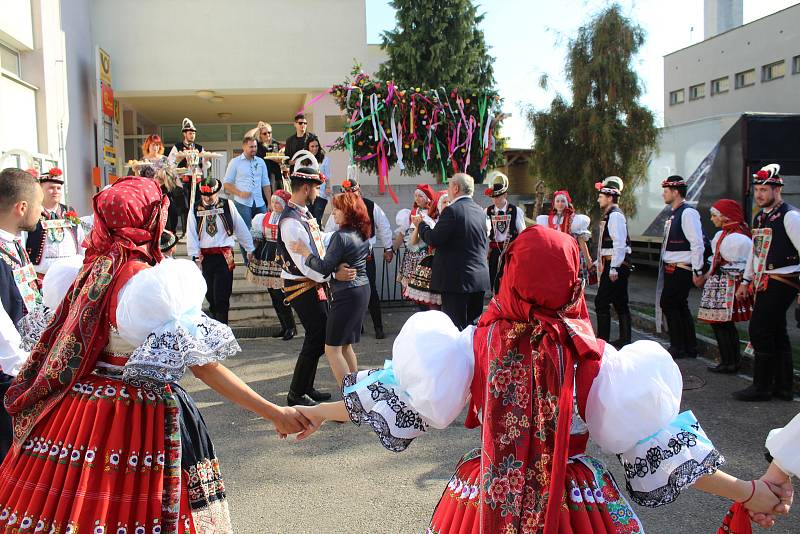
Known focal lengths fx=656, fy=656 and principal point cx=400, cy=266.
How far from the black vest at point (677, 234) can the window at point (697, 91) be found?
86.3 feet

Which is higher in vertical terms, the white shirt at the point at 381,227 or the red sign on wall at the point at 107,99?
the red sign on wall at the point at 107,99

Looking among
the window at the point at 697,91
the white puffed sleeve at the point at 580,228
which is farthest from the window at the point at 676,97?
the white puffed sleeve at the point at 580,228

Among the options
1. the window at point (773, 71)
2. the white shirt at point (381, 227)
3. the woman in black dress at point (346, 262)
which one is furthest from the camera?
the window at point (773, 71)

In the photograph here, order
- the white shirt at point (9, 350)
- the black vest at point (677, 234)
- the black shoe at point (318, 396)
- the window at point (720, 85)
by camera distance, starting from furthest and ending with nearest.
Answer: the window at point (720, 85), the black vest at point (677, 234), the black shoe at point (318, 396), the white shirt at point (9, 350)

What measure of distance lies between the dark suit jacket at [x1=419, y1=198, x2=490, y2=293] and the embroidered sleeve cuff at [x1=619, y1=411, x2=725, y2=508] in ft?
14.0

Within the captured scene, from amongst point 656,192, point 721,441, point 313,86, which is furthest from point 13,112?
point 656,192

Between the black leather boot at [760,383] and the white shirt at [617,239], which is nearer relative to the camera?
the black leather boot at [760,383]

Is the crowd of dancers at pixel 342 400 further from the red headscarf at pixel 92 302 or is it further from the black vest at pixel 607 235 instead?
the black vest at pixel 607 235

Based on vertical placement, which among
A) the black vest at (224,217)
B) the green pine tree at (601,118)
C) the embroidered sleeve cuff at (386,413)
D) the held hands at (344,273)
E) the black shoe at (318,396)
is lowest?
the black shoe at (318,396)

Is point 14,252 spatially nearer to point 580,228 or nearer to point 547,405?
point 547,405

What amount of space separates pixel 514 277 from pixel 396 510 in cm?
231

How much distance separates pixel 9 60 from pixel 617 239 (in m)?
10.3

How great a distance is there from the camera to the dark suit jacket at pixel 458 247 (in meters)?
6.19

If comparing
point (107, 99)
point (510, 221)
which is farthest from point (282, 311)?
point (107, 99)
